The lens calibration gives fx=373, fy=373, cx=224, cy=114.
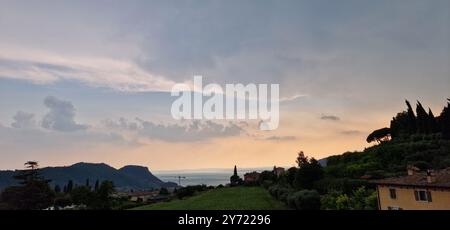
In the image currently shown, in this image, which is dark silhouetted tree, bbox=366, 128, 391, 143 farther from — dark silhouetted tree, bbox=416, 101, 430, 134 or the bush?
the bush

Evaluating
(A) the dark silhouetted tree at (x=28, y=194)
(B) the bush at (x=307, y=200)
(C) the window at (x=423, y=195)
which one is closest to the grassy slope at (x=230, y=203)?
(B) the bush at (x=307, y=200)

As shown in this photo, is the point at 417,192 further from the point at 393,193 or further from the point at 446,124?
the point at 446,124

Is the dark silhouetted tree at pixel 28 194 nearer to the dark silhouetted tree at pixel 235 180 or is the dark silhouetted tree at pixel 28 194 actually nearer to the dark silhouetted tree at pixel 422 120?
the dark silhouetted tree at pixel 235 180

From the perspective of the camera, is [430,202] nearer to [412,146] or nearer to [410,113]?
[412,146]

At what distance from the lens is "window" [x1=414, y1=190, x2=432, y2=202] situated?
2769cm

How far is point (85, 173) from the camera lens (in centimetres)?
19038

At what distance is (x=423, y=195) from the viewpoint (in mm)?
28500

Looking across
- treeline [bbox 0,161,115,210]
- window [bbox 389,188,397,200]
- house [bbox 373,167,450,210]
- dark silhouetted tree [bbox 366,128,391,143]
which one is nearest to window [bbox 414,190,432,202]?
house [bbox 373,167,450,210]

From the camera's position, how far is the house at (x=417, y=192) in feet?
87.3

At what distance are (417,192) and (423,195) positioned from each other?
63cm

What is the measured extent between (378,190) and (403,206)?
109 inches

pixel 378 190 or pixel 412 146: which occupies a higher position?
pixel 412 146
